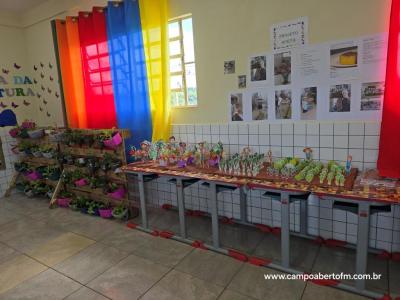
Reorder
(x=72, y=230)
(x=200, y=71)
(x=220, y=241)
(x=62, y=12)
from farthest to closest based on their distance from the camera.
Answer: (x=62, y=12), (x=72, y=230), (x=200, y=71), (x=220, y=241)

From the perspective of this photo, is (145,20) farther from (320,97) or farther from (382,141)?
(382,141)

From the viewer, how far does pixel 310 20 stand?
92.0 inches

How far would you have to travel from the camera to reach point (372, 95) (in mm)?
2207

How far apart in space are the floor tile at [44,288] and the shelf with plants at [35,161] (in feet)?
6.67

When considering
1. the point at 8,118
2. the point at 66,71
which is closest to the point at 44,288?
the point at 66,71

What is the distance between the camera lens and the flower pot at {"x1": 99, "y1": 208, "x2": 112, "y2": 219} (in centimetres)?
344

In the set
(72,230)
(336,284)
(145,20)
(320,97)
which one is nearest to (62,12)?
(145,20)

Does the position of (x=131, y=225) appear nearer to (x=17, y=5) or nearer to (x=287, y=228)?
(x=287, y=228)

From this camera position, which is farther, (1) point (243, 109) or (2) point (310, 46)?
(1) point (243, 109)

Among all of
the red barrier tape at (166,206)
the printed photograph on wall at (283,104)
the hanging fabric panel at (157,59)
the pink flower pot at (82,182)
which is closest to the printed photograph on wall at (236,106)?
the printed photograph on wall at (283,104)

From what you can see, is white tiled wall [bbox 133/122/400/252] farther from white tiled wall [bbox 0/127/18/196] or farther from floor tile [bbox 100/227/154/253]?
white tiled wall [bbox 0/127/18/196]

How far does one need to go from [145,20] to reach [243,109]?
149 cm

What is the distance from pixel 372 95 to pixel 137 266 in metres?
2.47

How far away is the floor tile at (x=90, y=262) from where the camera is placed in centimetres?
238
